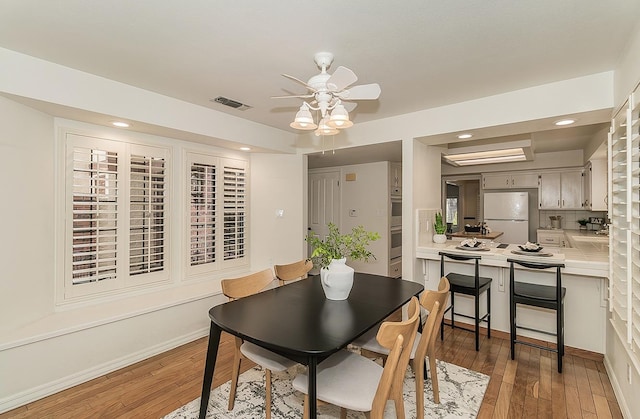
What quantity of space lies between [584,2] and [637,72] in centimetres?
55

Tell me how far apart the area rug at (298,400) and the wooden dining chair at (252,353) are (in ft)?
0.43

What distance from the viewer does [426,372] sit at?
2.50 meters

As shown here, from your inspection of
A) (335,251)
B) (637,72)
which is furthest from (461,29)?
(335,251)

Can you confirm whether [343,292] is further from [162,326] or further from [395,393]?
[162,326]

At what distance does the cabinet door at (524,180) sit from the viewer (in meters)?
5.64

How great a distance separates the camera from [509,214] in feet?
18.8

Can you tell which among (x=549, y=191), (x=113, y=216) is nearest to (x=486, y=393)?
(x=113, y=216)

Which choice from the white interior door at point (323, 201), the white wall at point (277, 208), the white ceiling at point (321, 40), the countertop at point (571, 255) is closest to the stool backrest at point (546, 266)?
the countertop at point (571, 255)

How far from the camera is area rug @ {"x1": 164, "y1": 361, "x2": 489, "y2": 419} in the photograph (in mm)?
2041

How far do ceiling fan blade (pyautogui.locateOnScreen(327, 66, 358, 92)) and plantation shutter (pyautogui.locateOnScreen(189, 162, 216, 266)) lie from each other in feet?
7.72

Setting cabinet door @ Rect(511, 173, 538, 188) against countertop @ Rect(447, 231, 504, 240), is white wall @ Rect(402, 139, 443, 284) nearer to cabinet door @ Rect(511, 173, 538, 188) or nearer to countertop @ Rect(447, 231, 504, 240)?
countertop @ Rect(447, 231, 504, 240)

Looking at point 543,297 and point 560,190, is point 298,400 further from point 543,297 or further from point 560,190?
point 560,190

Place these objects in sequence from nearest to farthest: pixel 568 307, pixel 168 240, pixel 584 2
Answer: pixel 584 2 → pixel 568 307 → pixel 168 240

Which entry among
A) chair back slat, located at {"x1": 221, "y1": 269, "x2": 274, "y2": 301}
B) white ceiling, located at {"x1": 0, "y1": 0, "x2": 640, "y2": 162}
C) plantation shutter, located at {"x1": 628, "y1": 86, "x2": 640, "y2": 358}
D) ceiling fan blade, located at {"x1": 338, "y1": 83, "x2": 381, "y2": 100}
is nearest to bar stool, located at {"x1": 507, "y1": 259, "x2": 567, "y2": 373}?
plantation shutter, located at {"x1": 628, "y1": 86, "x2": 640, "y2": 358}
